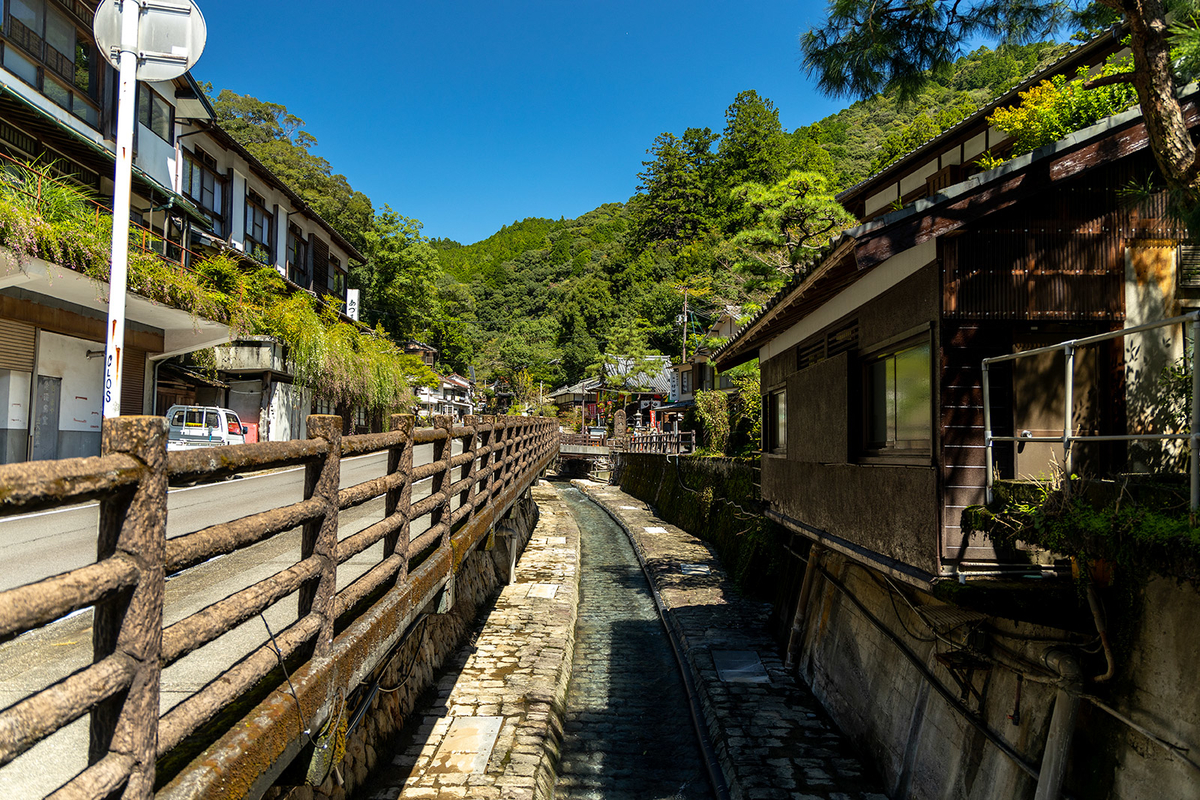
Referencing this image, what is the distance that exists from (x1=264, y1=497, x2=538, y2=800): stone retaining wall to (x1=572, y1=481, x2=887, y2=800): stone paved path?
3934mm

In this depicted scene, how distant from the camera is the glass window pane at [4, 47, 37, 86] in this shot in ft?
50.0

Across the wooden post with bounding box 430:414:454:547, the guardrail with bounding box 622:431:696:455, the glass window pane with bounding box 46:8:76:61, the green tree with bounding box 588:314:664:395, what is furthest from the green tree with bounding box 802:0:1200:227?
the green tree with bounding box 588:314:664:395

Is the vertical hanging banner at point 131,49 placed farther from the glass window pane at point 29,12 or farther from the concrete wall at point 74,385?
the glass window pane at point 29,12

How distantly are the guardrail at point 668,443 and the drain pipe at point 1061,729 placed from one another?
2496cm

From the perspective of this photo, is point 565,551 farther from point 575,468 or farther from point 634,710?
point 575,468

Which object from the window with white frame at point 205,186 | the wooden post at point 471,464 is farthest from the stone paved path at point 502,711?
the window with white frame at point 205,186

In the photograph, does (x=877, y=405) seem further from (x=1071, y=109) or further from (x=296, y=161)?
(x=296, y=161)

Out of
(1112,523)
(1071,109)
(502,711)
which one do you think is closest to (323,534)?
(1112,523)

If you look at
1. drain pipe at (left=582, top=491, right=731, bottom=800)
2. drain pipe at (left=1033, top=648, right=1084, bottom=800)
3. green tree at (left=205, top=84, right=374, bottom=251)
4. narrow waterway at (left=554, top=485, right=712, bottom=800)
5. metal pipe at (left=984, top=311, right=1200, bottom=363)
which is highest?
green tree at (left=205, top=84, right=374, bottom=251)

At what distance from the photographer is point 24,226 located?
12.1m

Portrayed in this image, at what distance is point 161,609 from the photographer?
2393 millimetres

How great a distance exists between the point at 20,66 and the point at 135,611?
1913cm

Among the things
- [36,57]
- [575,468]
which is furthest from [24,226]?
[575,468]

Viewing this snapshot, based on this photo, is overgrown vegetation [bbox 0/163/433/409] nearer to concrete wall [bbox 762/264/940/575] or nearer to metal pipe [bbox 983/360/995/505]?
concrete wall [bbox 762/264/940/575]
